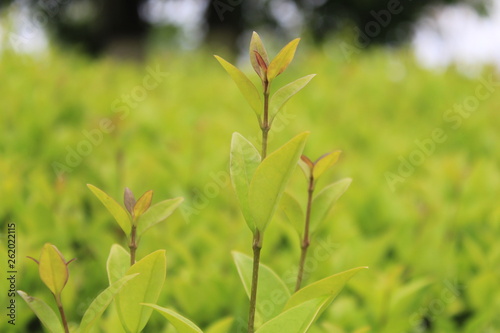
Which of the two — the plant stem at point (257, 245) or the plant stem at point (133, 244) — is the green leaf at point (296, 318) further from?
the plant stem at point (133, 244)

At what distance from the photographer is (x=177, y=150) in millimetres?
2428

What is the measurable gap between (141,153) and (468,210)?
4.05 ft

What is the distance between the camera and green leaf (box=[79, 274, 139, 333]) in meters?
0.90

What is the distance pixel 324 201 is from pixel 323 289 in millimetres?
209

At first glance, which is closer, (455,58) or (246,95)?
(246,95)

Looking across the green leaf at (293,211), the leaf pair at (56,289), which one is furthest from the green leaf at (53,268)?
the green leaf at (293,211)

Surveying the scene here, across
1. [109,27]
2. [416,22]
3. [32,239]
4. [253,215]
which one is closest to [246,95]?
[253,215]

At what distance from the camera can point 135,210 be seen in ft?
3.24

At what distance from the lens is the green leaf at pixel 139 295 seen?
3.15 ft

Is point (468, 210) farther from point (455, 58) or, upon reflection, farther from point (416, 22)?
point (416, 22)

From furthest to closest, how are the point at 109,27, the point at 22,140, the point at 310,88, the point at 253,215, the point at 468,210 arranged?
the point at 109,27
the point at 310,88
the point at 22,140
the point at 468,210
the point at 253,215

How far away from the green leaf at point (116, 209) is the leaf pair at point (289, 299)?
0.77ft

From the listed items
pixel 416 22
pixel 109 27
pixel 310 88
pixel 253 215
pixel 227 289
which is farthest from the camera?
pixel 416 22

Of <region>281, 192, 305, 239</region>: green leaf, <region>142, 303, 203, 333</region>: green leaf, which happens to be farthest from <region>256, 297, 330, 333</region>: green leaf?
<region>281, 192, 305, 239</region>: green leaf
